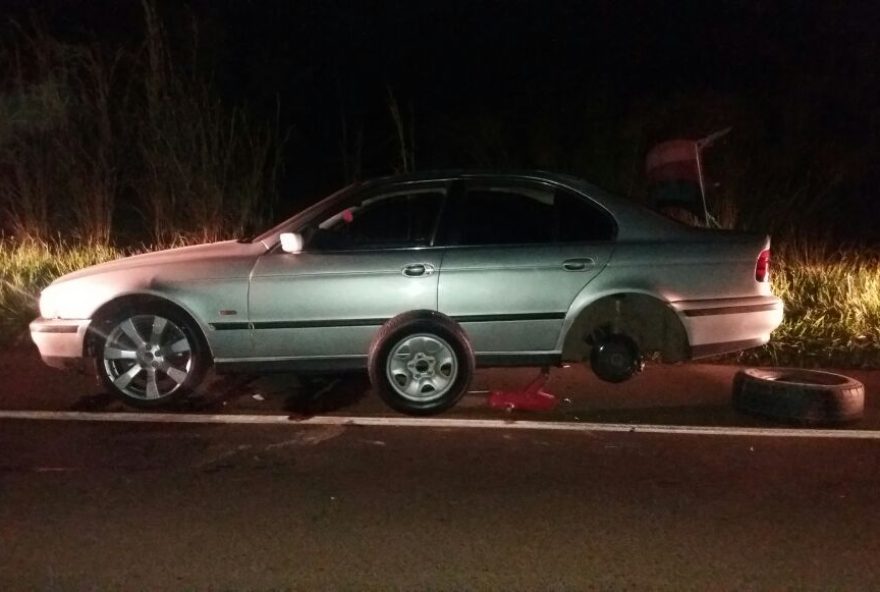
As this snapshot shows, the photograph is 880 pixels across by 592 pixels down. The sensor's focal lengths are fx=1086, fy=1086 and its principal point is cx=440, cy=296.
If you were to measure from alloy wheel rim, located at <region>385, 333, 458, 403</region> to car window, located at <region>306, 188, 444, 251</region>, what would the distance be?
0.67 meters

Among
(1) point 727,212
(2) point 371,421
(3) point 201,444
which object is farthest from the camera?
(1) point 727,212

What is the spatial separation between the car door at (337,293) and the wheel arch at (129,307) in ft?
1.28

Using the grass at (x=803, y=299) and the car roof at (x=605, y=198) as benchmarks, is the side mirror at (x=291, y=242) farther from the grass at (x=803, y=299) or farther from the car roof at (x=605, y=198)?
the grass at (x=803, y=299)

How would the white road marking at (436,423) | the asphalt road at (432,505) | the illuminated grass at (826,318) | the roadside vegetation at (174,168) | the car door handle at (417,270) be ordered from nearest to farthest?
1. the asphalt road at (432,505)
2. the white road marking at (436,423)
3. the car door handle at (417,270)
4. the illuminated grass at (826,318)
5. the roadside vegetation at (174,168)

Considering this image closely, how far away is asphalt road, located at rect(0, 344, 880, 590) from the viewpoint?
4.61 metres

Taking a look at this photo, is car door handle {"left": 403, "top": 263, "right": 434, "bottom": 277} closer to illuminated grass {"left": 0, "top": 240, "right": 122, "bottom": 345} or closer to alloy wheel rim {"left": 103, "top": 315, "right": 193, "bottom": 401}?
alloy wheel rim {"left": 103, "top": 315, "right": 193, "bottom": 401}

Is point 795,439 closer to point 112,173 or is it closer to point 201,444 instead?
point 201,444

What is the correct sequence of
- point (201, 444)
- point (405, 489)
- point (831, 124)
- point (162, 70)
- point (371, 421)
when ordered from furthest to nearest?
point (831, 124) → point (162, 70) → point (371, 421) → point (201, 444) → point (405, 489)

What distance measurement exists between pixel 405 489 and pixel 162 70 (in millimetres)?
9126

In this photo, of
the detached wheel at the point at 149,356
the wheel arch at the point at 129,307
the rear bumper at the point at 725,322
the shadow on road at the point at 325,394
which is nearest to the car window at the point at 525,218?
the rear bumper at the point at 725,322

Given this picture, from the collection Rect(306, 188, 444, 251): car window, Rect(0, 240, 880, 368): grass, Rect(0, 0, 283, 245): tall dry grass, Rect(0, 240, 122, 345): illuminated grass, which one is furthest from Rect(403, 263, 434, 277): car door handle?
Rect(0, 0, 283, 245): tall dry grass

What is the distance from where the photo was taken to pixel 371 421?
711cm

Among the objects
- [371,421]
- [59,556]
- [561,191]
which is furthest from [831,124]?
[59,556]

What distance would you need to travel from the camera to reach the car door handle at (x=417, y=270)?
718 cm
